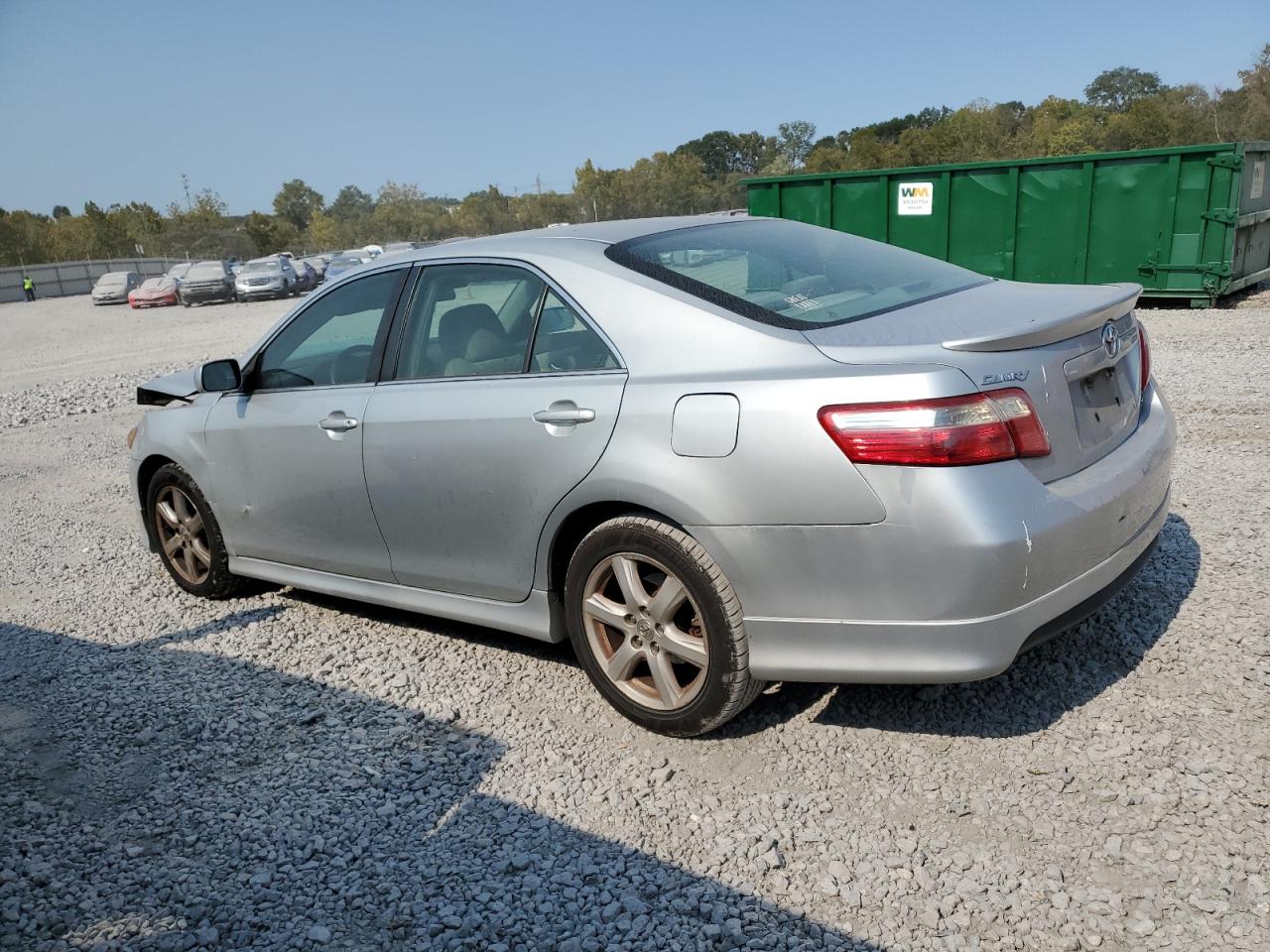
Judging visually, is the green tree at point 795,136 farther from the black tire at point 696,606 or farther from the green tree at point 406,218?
the black tire at point 696,606

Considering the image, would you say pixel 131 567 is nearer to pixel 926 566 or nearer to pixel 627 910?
pixel 627 910

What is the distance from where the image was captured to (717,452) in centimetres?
305

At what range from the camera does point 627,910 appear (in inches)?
105

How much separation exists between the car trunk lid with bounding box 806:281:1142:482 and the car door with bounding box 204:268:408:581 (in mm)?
2076

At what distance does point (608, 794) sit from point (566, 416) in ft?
4.11

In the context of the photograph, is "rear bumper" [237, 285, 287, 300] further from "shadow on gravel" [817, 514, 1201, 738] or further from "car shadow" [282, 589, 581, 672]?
"shadow on gravel" [817, 514, 1201, 738]

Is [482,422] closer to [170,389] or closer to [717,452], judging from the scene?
[717,452]

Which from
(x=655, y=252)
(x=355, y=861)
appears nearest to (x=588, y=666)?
(x=355, y=861)

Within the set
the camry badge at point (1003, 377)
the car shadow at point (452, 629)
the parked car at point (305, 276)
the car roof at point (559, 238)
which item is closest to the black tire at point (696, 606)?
the car shadow at point (452, 629)

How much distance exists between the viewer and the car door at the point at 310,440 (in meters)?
4.25

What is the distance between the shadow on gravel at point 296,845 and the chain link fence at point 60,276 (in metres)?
70.9

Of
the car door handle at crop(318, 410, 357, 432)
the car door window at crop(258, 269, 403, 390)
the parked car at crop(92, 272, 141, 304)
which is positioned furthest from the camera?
the parked car at crop(92, 272, 141, 304)

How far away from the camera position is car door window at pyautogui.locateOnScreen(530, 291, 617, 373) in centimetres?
348

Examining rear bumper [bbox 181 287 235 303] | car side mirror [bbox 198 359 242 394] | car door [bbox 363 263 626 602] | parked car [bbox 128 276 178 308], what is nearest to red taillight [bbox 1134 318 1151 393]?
car door [bbox 363 263 626 602]
